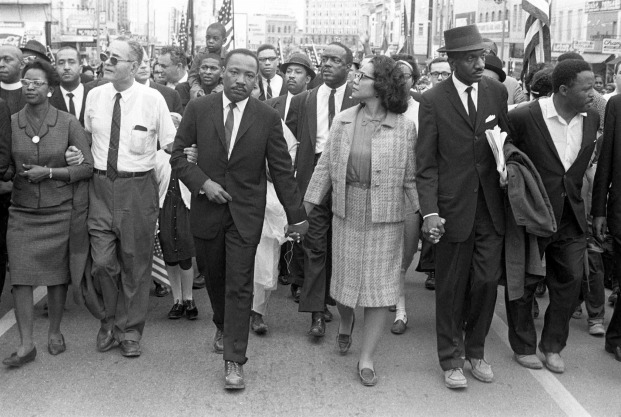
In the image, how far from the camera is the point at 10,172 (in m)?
6.21

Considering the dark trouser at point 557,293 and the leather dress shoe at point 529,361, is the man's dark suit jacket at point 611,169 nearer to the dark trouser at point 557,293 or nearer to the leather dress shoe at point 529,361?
the dark trouser at point 557,293

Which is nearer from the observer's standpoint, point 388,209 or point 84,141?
point 388,209

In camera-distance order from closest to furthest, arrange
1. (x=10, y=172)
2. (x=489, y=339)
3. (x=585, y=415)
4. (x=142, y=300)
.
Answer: (x=585, y=415)
(x=10, y=172)
(x=142, y=300)
(x=489, y=339)

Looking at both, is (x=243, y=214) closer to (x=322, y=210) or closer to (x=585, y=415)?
(x=322, y=210)

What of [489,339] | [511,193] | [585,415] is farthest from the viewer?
[489,339]

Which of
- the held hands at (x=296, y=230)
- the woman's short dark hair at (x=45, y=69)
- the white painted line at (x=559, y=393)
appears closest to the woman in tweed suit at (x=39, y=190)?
the woman's short dark hair at (x=45, y=69)

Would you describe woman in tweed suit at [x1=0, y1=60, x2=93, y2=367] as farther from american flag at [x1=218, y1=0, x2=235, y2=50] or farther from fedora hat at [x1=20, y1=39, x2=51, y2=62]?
american flag at [x1=218, y1=0, x2=235, y2=50]

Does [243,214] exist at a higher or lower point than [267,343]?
higher

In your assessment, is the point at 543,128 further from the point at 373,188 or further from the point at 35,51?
the point at 35,51

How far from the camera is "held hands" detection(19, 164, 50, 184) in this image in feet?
20.2

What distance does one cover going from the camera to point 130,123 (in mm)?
6477

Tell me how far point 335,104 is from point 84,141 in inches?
82.7

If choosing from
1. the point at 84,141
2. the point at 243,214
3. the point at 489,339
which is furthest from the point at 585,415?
the point at 84,141

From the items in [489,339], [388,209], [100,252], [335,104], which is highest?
[335,104]
